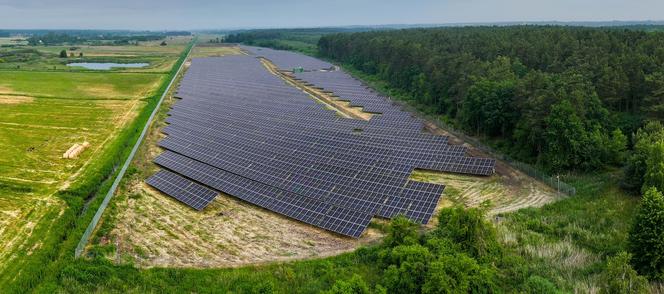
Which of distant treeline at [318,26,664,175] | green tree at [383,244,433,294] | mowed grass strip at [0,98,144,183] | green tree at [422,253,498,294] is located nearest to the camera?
green tree at [422,253,498,294]

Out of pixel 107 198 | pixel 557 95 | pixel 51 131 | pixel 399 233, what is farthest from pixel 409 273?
pixel 51 131

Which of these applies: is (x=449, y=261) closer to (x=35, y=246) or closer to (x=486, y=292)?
(x=486, y=292)

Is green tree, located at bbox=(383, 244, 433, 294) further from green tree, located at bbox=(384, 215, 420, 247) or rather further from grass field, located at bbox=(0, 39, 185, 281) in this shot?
grass field, located at bbox=(0, 39, 185, 281)

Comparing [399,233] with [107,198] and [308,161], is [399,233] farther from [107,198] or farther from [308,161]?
[107,198]

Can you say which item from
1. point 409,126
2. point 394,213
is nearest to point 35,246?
point 394,213

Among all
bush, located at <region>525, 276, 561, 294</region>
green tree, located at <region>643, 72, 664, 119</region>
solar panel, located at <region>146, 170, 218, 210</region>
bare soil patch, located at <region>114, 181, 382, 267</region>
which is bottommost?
bare soil patch, located at <region>114, 181, 382, 267</region>

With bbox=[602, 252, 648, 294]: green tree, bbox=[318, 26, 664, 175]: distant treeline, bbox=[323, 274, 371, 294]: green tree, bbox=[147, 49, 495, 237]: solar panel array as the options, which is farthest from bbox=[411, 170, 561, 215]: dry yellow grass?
bbox=[323, 274, 371, 294]: green tree
